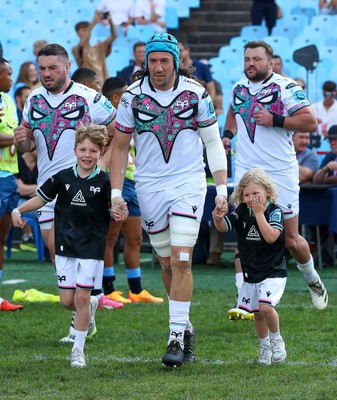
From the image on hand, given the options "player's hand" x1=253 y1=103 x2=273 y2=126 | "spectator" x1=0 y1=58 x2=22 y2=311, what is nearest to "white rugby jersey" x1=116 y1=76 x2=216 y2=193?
"player's hand" x1=253 y1=103 x2=273 y2=126

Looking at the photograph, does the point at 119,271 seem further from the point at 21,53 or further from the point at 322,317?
the point at 21,53

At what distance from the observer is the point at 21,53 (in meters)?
19.1

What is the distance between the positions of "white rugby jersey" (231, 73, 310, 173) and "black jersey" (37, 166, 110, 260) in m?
2.04

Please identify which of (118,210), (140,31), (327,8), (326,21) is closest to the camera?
(118,210)

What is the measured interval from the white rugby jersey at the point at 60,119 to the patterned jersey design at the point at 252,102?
1276 mm

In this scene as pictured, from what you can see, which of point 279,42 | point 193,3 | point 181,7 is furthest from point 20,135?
point 193,3

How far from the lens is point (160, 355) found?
21.3 feet

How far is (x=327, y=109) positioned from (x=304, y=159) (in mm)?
3466

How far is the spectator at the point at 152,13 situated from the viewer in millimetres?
18672

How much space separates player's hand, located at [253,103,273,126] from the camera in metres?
7.85

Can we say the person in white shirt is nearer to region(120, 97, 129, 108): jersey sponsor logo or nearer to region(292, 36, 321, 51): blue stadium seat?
region(120, 97, 129, 108): jersey sponsor logo

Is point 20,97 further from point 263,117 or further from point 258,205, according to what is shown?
point 258,205

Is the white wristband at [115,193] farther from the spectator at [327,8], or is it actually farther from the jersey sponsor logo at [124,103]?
the spectator at [327,8]

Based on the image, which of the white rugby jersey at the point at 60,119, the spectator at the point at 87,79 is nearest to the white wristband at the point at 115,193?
the white rugby jersey at the point at 60,119
